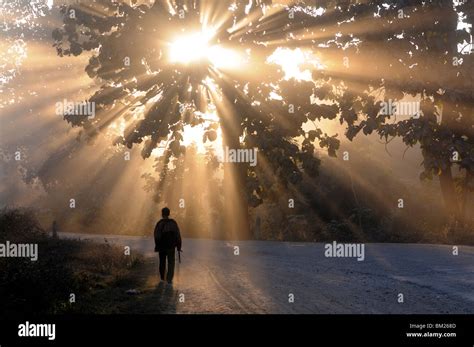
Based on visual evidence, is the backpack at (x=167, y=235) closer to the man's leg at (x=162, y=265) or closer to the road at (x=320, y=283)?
the man's leg at (x=162, y=265)

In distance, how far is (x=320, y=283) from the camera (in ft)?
46.4

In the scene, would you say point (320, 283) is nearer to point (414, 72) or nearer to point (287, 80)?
point (287, 80)

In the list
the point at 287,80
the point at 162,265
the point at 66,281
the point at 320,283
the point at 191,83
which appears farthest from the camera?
the point at 287,80

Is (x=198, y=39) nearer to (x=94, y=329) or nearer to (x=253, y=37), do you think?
(x=253, y=37)

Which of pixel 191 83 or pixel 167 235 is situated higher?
pixel 191 83

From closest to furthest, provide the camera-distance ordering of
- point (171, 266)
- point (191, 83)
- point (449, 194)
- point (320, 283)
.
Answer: point (320, 283) < point (171, 266) < point (191, 83) < point (449, 194)

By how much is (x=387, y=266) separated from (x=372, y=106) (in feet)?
20.8

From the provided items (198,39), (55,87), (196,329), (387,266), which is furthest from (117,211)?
(196,329)

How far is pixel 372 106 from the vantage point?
20.5 meters

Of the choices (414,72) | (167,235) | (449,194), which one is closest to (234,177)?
(414,72)

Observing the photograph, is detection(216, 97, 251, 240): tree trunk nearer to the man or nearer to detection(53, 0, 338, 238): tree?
detection(53, 0, 338, 238): tree

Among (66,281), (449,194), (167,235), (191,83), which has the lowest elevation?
(66,281)

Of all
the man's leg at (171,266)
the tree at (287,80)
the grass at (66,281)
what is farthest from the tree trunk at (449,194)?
the man's leg at (171,266)

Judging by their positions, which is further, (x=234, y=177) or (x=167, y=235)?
(x=234, y=177)
